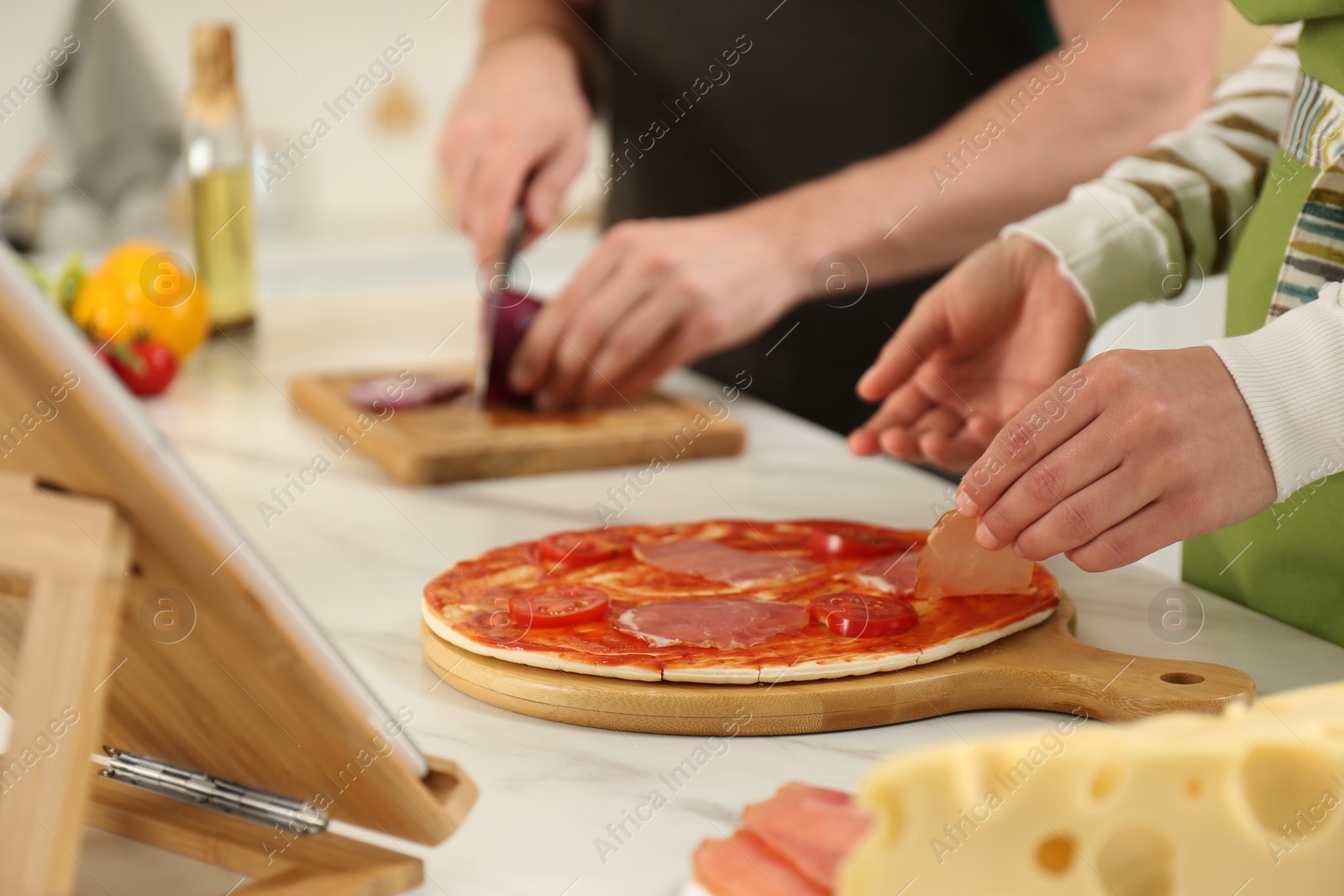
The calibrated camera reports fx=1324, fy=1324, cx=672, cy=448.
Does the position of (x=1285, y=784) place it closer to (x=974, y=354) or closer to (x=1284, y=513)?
(x=1284, y=513)

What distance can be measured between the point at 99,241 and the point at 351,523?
2568mm

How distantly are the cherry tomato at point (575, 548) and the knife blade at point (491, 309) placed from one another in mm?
530

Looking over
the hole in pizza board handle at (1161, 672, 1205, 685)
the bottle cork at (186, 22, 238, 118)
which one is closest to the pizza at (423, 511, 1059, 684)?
the hole in pizza board handle at (1161, 672, 1205, 685)

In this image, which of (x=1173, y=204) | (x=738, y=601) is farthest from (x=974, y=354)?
(x=738, y=601)

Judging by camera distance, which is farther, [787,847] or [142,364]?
[142,364]

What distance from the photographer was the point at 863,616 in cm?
91

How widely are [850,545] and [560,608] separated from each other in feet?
0.91

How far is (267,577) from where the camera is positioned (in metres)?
0.54

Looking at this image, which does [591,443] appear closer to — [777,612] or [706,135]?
[777,612]

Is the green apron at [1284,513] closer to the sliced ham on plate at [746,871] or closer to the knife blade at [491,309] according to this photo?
the sliced ham on plate at [746,871]

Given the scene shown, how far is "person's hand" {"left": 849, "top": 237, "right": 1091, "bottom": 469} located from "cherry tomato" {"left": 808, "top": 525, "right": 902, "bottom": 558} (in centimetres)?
15

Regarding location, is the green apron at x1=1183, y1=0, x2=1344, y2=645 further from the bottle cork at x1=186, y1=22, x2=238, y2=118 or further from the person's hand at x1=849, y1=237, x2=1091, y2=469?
the bottle cork at x1=186, y1=22, x2=238, y2=118

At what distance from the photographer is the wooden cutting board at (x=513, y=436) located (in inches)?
56.4

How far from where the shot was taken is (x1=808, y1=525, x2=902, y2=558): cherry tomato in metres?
1.09
